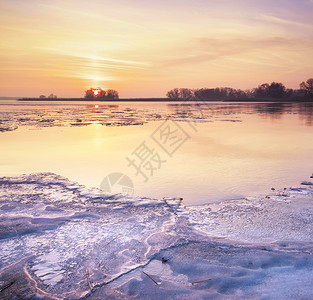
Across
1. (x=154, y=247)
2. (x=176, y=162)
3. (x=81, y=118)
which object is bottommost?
(x=154, y=247)

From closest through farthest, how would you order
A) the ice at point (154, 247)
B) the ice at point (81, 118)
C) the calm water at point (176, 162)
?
the ice at point (154, 247) < the calm water at point (176, 162) < the ice at point (81, 118)

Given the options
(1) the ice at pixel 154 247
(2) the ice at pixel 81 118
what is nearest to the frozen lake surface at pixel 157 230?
(1) the ice at pixel 154 247

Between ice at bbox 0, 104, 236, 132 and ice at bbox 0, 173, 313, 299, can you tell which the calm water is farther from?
ice at bbox 0, 104, 236, 132

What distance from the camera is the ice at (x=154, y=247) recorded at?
2629mm

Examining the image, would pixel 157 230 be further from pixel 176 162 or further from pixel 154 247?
pixel 176 162

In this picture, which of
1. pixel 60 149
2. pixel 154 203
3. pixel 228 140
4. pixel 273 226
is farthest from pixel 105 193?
pixel 228 140

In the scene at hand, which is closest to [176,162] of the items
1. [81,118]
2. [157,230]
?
[157,230]

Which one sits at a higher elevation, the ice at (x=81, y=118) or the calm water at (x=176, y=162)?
the ice at (x=81, y=118)

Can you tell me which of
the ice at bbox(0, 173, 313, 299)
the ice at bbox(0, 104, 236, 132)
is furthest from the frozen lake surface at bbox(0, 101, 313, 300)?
the ice at bbox(0, 104, 236, 132)

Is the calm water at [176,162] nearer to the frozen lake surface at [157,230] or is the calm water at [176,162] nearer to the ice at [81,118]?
the frozen lake surface at [157,230]

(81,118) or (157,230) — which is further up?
(81,118)

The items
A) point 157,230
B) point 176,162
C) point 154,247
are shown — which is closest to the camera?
point 154,247

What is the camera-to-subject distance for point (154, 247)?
3.31 m

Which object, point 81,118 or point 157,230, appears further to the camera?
point 81,118
